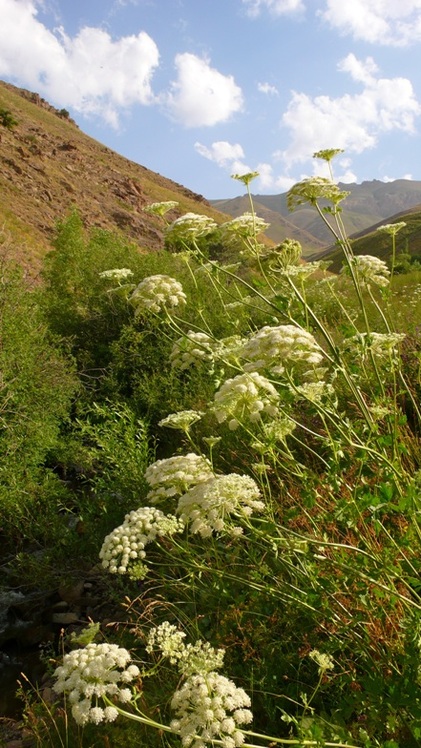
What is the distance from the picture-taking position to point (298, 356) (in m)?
2.60

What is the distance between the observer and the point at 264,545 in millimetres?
3064

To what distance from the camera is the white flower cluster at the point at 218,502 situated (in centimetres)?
250

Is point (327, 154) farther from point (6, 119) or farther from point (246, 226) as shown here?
point (6, 119)

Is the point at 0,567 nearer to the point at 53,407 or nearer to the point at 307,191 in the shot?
the point at 53,407

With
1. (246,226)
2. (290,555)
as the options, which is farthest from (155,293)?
(290,555)

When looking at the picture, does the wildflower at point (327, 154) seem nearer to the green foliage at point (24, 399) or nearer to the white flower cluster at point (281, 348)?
the white flower cluster at point (281, 348)

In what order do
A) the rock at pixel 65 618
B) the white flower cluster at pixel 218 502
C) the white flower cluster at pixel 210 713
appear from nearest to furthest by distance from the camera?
the white flower cluster at pixel 210 713 < the white flower cluster at pixel 218 502 < the rock at pixel 65 618

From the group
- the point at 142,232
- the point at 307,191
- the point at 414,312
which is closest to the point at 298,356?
the point at 307,191

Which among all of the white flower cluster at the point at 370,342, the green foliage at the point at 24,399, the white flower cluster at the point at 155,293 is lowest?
the green foliage at the point at 24,399

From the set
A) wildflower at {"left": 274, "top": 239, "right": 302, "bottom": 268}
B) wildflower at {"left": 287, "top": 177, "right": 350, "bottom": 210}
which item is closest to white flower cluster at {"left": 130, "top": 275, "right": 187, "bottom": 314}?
wildflower at {"left": 274, "top": 239, "right": 302, "bottom": 268}

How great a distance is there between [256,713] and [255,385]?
7.65 feet

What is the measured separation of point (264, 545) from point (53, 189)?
45.1m

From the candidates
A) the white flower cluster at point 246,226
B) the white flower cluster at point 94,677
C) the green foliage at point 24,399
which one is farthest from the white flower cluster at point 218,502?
the green foliage at point 24,399

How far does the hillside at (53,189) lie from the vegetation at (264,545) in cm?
2044
